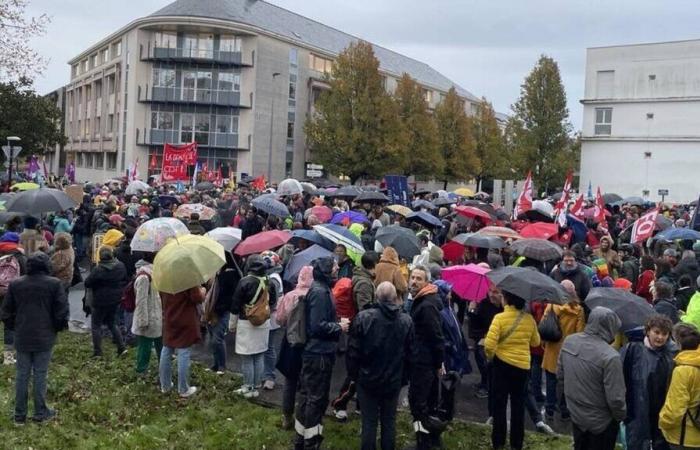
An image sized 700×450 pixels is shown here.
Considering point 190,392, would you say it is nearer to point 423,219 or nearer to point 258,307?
point 258,307

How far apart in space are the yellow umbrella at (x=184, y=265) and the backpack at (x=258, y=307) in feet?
1.93

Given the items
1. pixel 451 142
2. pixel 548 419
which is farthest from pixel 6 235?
pixel 451 142

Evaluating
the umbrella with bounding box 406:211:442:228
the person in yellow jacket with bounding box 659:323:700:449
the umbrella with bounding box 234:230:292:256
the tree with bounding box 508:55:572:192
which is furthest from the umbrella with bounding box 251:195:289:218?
the tree with bounding box 508:55:572:192

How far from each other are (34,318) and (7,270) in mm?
2770

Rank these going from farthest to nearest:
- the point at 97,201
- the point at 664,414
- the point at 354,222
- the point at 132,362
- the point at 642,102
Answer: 1. the point at 642,102
2. the point at 97,201
3. the point at 354,222
4. the point at 132,362
5. the point at 664,414

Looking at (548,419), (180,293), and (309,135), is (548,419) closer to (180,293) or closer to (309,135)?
(180,293)

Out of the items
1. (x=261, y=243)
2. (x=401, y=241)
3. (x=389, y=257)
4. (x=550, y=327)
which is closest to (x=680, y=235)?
(x=401, y=241)

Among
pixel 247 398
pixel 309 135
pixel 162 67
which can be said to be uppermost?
pixel 162 67

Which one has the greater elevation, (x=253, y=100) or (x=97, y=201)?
(x=253, y=100)

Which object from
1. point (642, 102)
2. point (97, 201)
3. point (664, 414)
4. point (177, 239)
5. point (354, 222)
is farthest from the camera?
point (642, 102)

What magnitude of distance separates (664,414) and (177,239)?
5.61m

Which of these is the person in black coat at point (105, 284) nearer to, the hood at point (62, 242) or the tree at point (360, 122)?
A: the hood at point (62, 242)

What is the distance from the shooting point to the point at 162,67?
56594mm

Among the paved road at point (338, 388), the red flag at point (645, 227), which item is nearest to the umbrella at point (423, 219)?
the red flag at point (645, 227)
